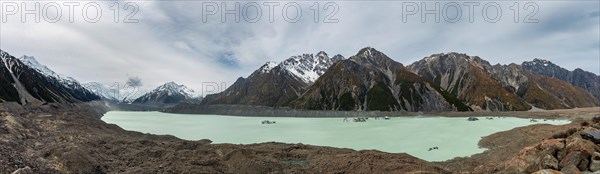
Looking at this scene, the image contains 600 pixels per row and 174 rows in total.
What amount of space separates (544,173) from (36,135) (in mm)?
44007

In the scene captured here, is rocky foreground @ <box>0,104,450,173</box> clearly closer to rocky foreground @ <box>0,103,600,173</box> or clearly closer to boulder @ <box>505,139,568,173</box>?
rocky foreground @ <box>0,103,600,173</box>

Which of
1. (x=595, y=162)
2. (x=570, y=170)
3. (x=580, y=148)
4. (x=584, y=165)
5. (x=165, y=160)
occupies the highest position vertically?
(x=580, y=148)

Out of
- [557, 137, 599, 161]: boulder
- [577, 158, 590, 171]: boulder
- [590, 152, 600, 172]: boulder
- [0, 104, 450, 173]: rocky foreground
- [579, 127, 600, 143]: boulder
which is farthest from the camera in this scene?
[0, 104, 450, 173]: rocky foreground

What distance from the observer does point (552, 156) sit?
70.2 ft

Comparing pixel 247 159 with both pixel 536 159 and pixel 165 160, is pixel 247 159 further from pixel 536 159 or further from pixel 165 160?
pixel 536 159

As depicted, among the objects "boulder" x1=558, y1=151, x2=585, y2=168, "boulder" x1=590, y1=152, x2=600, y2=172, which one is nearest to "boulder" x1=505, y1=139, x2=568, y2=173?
"boulder" x1=558, y1=151, x2=585, y2=168

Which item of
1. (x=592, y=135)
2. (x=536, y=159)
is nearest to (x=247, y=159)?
(x=536, y=159)

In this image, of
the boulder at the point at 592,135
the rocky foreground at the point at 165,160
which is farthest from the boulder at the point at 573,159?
the rocky foreground at the point at 165,160

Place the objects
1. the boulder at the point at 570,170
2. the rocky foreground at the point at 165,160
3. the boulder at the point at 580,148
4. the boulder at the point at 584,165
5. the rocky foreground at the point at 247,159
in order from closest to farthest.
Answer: the boulder at the point at 570,170 → the boulder at the point at 584,165 → the boulder at the point at 580,148 → the rocky foreground at the point at 247,159 → the rocky foreground at the point at 165,160

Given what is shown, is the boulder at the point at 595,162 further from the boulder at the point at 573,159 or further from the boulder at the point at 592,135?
the boulder at the point at 592,135

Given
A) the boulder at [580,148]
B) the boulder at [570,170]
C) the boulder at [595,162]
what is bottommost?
the boulder at [570,170]

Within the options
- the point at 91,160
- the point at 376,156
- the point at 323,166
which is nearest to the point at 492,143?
the point at 376,156

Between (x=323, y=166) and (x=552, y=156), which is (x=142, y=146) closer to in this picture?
(x=323, y=166)

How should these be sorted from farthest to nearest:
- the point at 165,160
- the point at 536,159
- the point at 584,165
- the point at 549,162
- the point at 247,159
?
the point at 165,160 < the point at 247,159 < the point at 536,159 < the point at 549,162 < the point at 584,165
